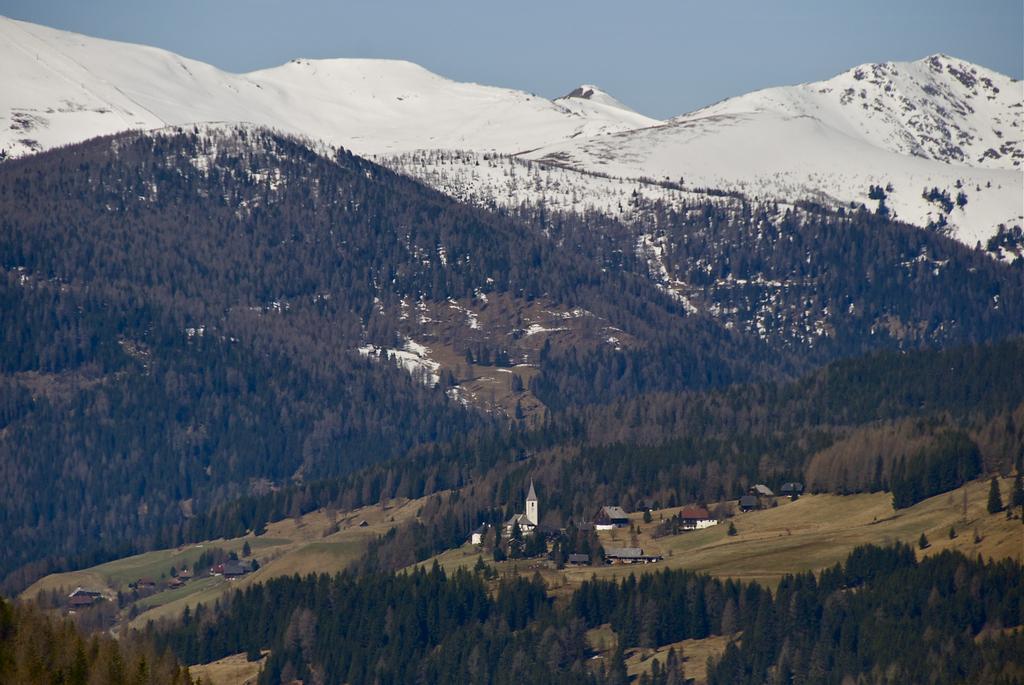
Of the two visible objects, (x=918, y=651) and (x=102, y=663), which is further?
(x=918, y=651)

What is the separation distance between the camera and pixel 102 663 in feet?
506

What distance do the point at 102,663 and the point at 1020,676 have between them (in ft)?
234

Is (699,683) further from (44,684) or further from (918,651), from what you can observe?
(44,684)

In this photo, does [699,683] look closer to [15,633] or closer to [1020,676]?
[1020,676]

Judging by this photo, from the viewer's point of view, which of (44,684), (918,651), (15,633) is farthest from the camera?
(918,651)

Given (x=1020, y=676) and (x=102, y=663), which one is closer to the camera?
(x=102, y=663)

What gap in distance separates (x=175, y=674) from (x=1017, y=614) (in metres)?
74.5

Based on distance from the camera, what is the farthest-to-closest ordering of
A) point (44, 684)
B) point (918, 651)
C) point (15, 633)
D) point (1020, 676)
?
point (918, 651), point (1020, 676), point (15, 633), point (44, 684)

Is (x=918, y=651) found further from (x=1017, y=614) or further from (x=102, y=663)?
(x=102, y=663)

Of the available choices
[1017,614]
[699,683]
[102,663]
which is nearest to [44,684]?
[102,663]

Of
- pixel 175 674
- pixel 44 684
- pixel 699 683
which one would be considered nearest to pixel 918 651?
pixel 699 683

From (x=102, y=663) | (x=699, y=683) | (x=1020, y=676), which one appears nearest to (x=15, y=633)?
(x=102, y=663)

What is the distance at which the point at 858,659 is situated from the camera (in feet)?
655

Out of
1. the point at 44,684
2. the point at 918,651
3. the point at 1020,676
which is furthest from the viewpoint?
the point at 918,651
